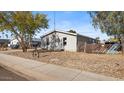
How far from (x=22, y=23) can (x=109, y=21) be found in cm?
1104

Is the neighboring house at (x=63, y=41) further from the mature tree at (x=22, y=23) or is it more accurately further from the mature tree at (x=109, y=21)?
the mature tree at (x=109, y=21)

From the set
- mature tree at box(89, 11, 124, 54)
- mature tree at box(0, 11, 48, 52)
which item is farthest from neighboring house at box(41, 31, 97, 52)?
mature tree at box(89, 11, 124, 54)

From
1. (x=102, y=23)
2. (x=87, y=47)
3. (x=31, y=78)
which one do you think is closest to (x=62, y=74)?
(x=31, y=78)

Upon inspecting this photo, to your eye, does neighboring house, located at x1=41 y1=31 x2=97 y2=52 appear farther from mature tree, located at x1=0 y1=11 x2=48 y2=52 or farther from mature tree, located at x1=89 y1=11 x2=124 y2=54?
mature tree, located at x1=89 y1=11 x2=124 y2=54

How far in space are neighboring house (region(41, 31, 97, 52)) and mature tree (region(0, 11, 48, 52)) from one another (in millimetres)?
3388

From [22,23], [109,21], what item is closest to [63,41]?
[22,23]

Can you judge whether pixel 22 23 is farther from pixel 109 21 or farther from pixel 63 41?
pixel 109 21

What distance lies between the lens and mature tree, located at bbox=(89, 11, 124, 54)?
18234 mm

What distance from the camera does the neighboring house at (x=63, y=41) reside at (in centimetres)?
2984

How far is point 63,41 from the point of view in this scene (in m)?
31.1
